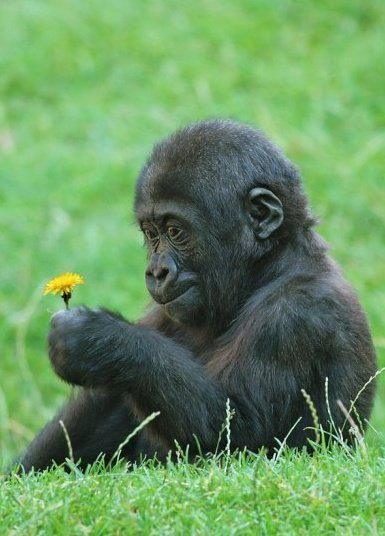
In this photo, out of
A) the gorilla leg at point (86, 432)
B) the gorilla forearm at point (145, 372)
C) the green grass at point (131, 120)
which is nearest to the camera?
the gorilla forearm at point (145, 372)

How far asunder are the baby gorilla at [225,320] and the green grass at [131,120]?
440 centimetres

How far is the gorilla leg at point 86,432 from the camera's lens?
7.73 m

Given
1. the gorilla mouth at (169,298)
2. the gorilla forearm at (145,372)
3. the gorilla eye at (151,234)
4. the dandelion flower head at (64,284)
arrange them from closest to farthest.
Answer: the dandelion flower head at (64,284) → the gorilla forearm at (145,372) → the gorilla mouth at (169,298) → the gorilla eye at (151,234)

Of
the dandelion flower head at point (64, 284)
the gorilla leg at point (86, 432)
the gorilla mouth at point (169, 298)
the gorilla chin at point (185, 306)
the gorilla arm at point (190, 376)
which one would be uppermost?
the dandelion flower head at point (64, 284)

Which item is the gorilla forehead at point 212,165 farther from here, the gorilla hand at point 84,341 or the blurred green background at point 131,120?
the blurred green background at point 131,120

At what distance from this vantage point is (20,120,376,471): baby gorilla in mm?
6547

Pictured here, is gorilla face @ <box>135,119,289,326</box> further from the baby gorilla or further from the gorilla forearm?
the gorilla forearm

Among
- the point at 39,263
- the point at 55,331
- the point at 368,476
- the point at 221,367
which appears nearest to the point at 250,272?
the point at 221,367

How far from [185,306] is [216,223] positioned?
1.69 ft

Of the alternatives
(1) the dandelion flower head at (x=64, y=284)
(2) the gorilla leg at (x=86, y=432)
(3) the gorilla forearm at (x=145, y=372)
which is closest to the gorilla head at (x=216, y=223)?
(3) the gorilla forearm at (x=145, y=372)

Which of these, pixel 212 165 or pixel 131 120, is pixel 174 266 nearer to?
pixel 212 165

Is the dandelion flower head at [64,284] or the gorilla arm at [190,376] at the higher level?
the dandelion flower head at [64,284]

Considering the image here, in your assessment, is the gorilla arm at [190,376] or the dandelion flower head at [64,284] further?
the gorilla arm at [190,376]

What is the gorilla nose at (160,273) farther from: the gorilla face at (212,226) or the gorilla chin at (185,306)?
the gorilla chin at (185,306)
